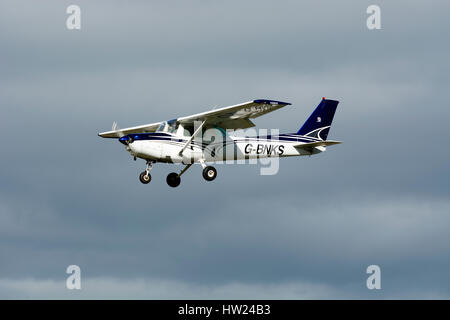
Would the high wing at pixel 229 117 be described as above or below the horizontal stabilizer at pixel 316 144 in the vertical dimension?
above

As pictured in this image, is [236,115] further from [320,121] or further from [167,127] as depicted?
[320,121]

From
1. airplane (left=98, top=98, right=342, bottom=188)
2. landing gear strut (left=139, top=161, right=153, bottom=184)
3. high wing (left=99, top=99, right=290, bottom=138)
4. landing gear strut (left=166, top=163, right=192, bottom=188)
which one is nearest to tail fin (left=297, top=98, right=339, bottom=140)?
airplane (left=98, top=98, right=342, bottom=188)

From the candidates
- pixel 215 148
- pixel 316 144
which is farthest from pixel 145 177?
pixel 316 144

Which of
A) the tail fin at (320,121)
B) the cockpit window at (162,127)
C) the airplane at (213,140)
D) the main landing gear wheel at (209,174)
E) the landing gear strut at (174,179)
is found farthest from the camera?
the tail fin at (320,121)

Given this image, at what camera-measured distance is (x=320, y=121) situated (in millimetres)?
38312

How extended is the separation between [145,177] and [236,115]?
14.2 feet

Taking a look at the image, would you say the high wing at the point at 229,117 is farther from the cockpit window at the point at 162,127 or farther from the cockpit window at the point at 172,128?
the cockpit window at the point at 162,127

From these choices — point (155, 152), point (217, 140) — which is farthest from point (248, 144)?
point (155, 152)

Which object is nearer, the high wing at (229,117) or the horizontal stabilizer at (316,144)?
the high wing at (229,117)

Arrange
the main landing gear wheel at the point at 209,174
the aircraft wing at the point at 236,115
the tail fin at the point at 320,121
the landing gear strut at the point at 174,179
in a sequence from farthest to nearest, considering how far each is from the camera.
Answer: the tail fin at the point at 320,121 < the landing gear strut at the point at 174,179 < the main landing gear wheel at the point at 209,174 < the aircraft wing at the point at 236,115

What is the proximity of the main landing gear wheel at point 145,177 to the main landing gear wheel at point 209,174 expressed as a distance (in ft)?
7.49

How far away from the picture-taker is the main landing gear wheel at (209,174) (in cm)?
3481

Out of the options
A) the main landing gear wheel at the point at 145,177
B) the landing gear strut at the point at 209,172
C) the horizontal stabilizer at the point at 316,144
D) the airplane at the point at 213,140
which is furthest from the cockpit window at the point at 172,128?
the horizontal stabilizer at the point at 316,144
